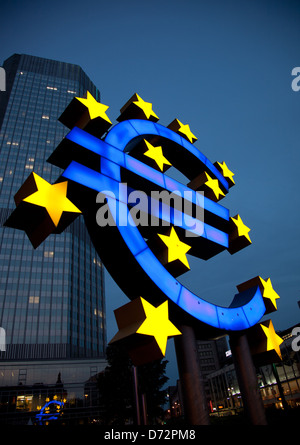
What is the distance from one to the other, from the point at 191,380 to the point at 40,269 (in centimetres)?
7058

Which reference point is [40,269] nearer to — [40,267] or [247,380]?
[40,267]

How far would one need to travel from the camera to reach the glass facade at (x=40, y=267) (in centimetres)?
6378

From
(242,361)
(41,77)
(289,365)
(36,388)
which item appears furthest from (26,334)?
(41,77)

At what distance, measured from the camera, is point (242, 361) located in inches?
279

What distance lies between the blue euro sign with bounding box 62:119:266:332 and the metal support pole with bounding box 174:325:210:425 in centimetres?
52

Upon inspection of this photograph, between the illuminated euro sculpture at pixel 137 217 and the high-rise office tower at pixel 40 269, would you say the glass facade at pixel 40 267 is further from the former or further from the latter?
the illuminated euro sculpture at pixel 137 217

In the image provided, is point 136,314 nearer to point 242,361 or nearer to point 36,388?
point 242,361

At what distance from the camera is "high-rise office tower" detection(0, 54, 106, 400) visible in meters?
63.5

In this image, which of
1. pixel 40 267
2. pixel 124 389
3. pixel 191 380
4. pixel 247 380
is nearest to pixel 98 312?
pixel 40 267

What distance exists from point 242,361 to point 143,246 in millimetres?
4049

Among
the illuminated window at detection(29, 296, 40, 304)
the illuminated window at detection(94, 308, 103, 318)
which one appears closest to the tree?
the illuminated window at detection(29, 296, 40, 304)

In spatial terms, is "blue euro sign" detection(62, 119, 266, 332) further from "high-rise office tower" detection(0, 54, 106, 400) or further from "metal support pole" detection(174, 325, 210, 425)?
"high-rise office tower" detection(0, 54, 106, 400)

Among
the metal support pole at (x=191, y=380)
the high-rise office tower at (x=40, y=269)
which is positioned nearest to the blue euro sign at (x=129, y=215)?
the metal support pole at (x=191, y=380)
